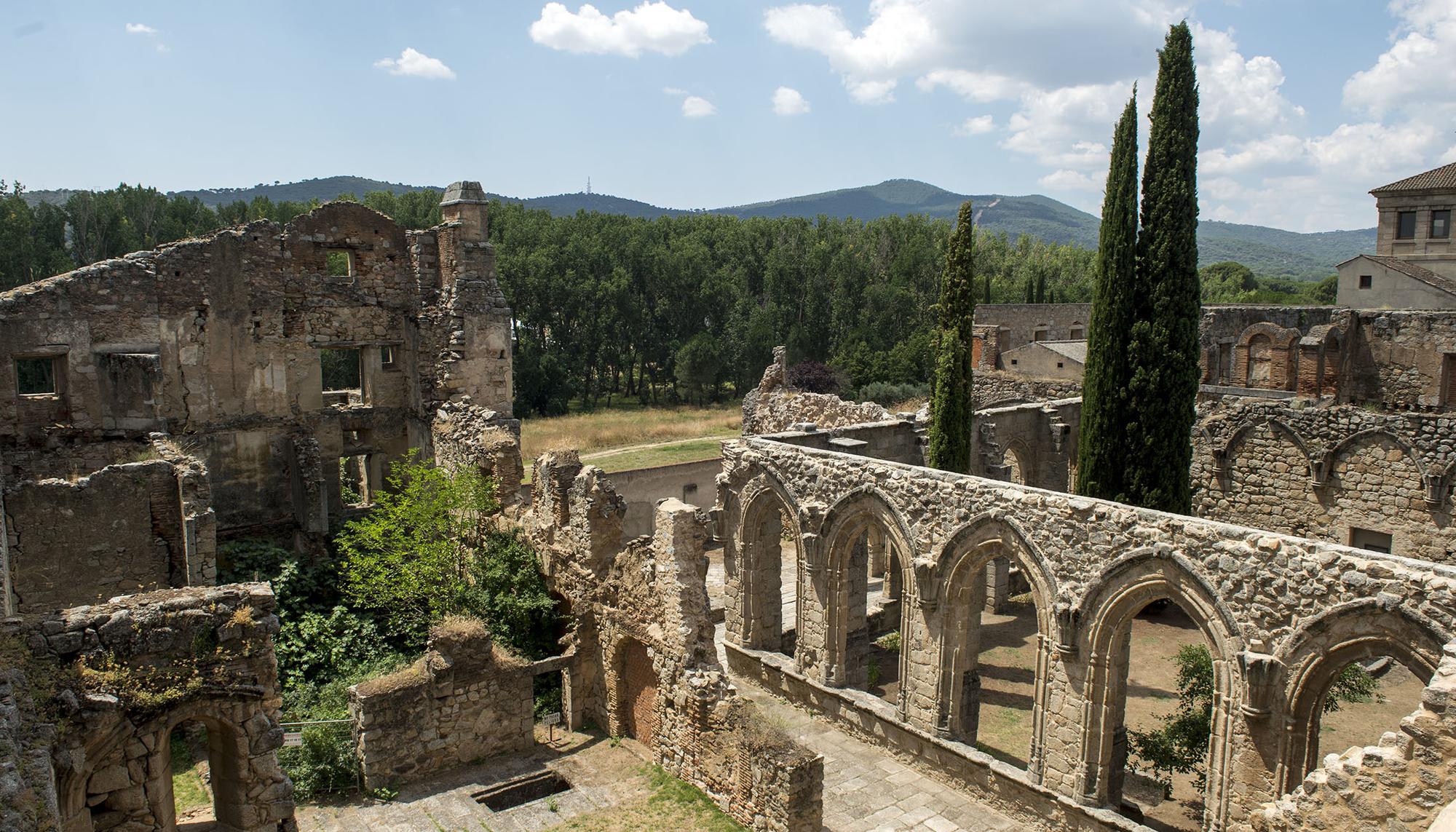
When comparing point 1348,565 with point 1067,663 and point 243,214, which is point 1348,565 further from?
point 243,214

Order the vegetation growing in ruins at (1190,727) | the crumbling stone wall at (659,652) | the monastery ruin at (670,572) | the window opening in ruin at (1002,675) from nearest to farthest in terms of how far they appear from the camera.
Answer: the monastery ruin at (670,572) → the crumbling stone wall at (659,652) → the vegetation growing in ruins at (1190,727) → the window opening in ruin at (1002,675)

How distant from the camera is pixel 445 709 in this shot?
13273 millimetres

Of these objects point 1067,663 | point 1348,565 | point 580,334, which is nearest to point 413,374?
point 1067,663

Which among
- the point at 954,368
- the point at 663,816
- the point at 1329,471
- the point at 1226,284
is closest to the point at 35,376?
the point at 954,368

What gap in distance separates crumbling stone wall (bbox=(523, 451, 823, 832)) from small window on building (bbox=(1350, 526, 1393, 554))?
14.6 meters

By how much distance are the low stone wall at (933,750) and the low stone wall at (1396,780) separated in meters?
3.41

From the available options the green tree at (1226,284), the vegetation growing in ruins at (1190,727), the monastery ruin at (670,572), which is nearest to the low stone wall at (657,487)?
the monastery ruin at (670,572)

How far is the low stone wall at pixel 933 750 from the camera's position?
473 inches

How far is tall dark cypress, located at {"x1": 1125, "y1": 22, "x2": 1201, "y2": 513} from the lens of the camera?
1920 centimetres

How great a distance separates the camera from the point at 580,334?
52594mm

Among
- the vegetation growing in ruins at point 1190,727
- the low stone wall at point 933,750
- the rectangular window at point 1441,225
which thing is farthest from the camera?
the rectangular window at point 1441,225

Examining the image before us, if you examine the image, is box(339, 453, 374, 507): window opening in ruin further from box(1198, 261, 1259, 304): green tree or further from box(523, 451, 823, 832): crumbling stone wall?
box(1198, 261, 1259, 304): green tree

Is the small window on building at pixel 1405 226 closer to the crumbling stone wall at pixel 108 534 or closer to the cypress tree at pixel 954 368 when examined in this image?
the cypress tree at pixel 954 368

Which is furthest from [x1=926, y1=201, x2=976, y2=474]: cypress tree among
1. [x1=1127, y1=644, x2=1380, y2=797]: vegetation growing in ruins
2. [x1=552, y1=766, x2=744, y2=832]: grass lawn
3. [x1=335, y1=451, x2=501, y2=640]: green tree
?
[x1=552, y1=766, x2=744, y2=832]: grass lawn
